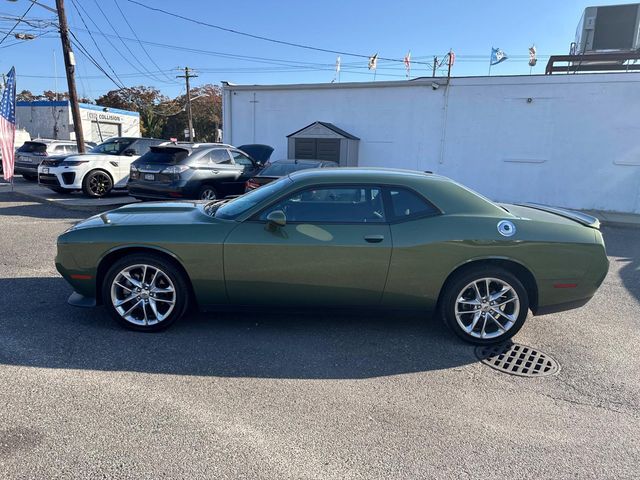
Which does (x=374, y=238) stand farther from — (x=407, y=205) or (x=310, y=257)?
(x=310, y=257)

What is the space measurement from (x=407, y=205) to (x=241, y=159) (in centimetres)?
776

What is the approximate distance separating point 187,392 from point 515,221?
3.01 metres

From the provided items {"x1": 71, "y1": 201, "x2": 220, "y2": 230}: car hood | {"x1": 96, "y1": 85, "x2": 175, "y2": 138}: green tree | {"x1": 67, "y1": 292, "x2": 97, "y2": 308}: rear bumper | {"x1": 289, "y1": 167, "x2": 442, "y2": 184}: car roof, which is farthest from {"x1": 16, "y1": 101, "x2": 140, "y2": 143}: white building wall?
{"x1": 289, "y1": 167, "x2": 442, "y2": 184}: car roof

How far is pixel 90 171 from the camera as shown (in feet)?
36.4

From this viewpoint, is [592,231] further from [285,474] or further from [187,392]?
[187,392]

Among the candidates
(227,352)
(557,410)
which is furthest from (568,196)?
(227,352)

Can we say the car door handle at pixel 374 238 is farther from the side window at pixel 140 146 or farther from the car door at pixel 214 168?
the side window at pixel 140 146

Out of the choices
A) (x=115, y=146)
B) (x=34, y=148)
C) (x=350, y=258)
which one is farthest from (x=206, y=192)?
(x=34, y=148)

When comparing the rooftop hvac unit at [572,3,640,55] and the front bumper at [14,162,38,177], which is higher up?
the rooftop hvac unit at [572,3,640,55]

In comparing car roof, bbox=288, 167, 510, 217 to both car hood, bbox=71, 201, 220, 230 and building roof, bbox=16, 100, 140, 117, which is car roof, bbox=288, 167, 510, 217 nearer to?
car hood, bbox=71, 201, 220, 230

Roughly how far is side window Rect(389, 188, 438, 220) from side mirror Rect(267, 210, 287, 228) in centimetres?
96

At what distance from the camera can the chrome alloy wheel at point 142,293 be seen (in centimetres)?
377

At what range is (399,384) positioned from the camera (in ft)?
10.4

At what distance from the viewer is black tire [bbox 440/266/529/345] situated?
12.2 ft
